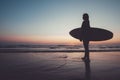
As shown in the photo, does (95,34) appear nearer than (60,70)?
No

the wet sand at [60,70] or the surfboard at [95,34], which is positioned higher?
the surfboard at [95,34]

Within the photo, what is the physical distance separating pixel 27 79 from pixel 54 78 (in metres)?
0.76

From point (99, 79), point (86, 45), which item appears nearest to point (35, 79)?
point (99, 79)

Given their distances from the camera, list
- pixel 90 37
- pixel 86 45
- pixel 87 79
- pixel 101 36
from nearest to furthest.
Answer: pixel 87 79
pixel 86 45
pixel 90 37
pixel 101 36

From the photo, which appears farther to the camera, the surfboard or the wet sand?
the surfboard

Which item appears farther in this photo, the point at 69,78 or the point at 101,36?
the point at 101,36

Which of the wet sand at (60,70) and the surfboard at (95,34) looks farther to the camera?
the surfboard at (95,34)

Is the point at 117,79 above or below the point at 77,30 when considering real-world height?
below

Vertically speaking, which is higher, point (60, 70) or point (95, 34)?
point (95, 34)

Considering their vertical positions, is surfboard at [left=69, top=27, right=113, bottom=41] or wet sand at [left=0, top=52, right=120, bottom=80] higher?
surfboard at [left=69, top=27, right=113, bottom=41]

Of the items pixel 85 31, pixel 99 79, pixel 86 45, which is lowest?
pixel 99 79

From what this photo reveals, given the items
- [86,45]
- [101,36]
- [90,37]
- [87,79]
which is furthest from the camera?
[101,36]

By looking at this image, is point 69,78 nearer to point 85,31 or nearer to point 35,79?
point 35,79

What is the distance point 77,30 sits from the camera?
10594 mm
